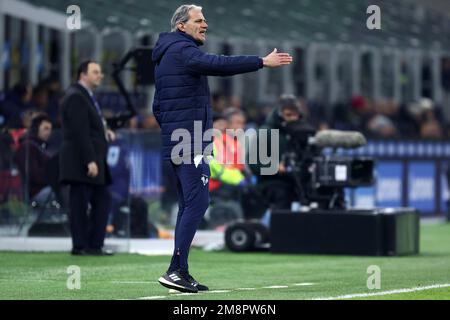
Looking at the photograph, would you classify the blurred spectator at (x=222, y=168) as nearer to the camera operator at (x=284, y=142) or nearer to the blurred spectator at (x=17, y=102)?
the camera operator at (x=284, y=142)

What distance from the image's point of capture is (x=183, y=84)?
473 inches

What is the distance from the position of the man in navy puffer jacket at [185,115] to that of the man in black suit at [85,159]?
4808 millimetres

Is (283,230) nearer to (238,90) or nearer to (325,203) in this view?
(325,203)

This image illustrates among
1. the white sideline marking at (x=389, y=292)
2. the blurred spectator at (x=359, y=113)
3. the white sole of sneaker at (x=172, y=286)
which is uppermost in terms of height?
the blurred spectator at (x=359, y=113)

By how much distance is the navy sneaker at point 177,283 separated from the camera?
1188 centimetres

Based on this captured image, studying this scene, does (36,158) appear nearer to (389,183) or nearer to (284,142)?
(284,142)

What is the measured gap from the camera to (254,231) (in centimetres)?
1845

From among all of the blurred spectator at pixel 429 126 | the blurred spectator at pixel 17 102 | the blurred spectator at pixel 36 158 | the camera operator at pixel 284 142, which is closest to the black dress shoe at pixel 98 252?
the blurred spectator at pixel 36 158

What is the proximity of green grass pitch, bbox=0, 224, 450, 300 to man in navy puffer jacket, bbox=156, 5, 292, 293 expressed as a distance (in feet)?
1.44

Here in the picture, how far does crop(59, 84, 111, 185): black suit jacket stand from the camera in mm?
16891

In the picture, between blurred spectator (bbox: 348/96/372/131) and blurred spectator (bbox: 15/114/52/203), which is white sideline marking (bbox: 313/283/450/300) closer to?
blurred spectator (bbox: 15/114/52/203)

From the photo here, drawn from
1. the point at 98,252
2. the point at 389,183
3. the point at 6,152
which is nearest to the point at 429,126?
the point at 389,183

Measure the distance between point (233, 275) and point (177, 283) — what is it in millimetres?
2401
